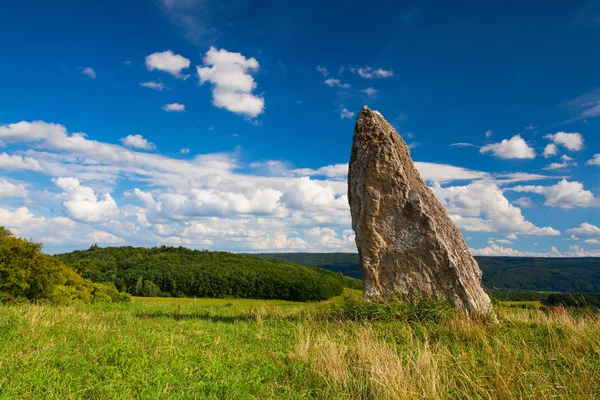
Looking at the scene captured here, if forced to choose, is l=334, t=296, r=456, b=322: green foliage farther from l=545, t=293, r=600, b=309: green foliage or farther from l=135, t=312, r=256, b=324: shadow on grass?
l=545, t=293, r=600, b=309: green foliage

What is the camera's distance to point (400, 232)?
34.2 ft

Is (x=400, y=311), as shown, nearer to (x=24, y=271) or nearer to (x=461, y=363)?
(x=461, y=363)

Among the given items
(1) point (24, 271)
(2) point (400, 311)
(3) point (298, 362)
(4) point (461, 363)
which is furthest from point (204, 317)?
(1) point (24, 271)

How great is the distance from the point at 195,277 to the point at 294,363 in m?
66.4

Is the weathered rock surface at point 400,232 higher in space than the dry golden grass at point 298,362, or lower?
higher

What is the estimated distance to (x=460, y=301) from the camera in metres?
9.41

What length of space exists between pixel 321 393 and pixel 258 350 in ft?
8.48

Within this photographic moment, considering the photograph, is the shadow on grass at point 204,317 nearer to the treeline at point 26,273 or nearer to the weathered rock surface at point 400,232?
the weathered rock surface at point 400,232

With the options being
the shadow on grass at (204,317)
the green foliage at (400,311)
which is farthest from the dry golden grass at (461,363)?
the shadow on grass at (204,317)

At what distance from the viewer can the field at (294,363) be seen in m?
4.50

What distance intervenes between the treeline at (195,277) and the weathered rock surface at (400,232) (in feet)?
188

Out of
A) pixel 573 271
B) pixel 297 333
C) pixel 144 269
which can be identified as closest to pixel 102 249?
pixel 144 269

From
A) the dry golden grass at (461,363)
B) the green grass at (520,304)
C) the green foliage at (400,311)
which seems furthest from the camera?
the green grass at (520,304)

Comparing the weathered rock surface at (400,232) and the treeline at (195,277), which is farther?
the treeline at (195,277)
